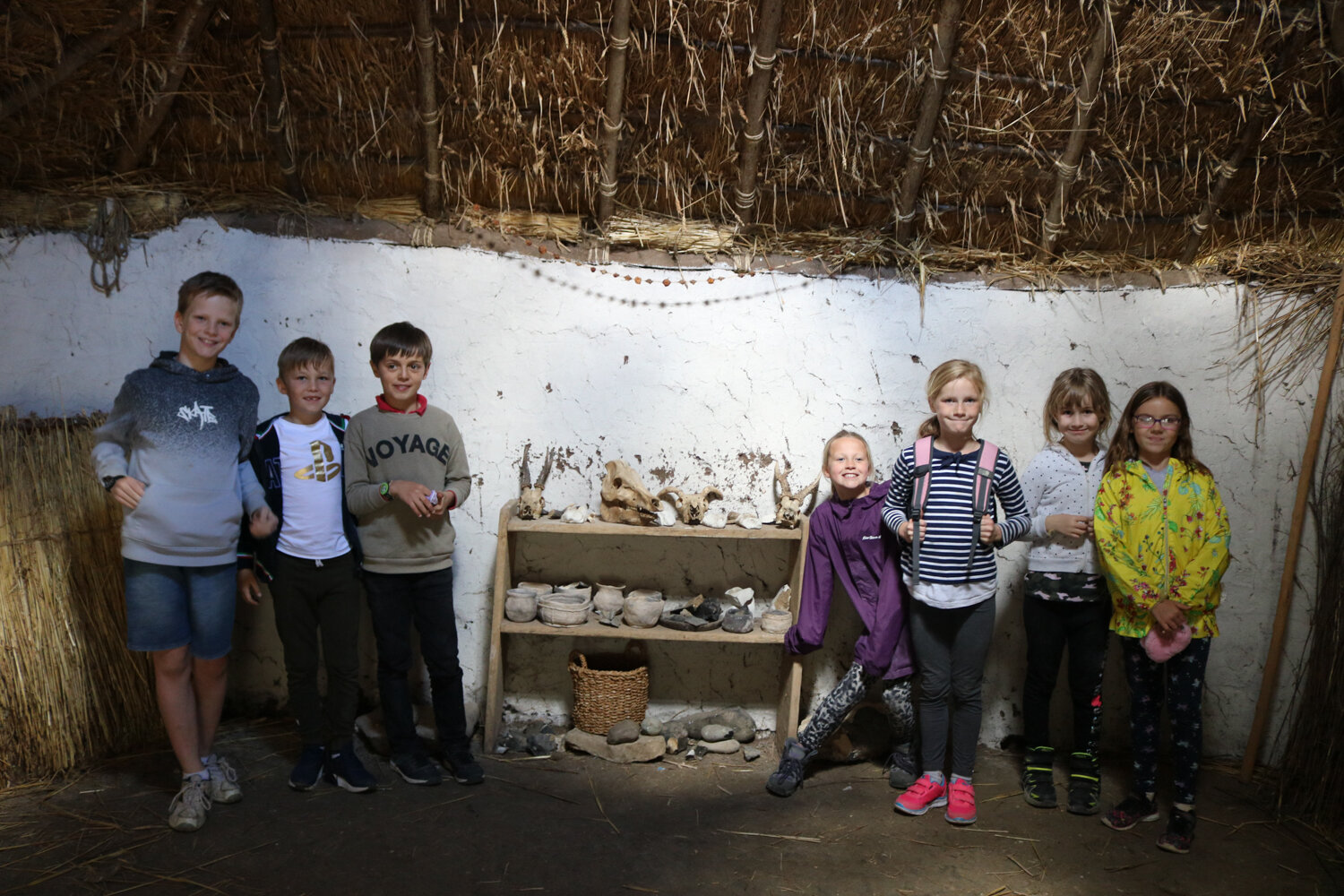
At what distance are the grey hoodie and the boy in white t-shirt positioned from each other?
7.5 inches

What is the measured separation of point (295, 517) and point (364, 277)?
1085 mm

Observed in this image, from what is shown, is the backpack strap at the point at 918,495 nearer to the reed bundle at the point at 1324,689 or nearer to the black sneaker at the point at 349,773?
the reed bundle at the point at 1324,689

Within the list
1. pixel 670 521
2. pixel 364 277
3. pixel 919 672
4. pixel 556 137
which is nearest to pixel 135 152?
pixel 364 277

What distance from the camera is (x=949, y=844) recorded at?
114 inches

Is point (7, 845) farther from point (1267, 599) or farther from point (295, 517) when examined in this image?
point (1267, 599)

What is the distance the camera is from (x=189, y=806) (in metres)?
2.82

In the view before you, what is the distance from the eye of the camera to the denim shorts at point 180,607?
9.00ft

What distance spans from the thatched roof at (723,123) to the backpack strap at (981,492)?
3.32 ft

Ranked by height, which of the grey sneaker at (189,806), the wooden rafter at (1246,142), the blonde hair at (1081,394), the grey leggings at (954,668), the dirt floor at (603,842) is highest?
the wooden rafter at (1246,142)

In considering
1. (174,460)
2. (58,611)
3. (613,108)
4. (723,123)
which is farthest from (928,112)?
(58,611)

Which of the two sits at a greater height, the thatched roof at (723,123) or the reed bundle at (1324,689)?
the thatched roof at (723,123)

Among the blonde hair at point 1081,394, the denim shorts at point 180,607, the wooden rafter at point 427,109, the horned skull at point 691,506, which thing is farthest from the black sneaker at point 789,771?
the wooden rafter at point 427,109

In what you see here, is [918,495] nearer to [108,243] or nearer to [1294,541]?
[1294,541]

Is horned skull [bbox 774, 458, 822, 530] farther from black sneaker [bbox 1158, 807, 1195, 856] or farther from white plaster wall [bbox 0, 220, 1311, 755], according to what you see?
black sneaker [bbox 1158, 807, 1195, 856]
